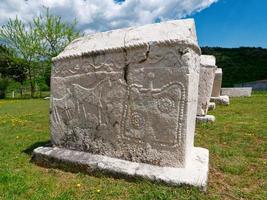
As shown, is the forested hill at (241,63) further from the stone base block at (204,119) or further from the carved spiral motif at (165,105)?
the carved spiral motif at (165,105)

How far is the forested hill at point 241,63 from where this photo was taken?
33.7 m

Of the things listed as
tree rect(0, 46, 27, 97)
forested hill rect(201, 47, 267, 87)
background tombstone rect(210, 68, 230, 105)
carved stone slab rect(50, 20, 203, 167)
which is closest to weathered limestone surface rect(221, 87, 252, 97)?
background tombstone rect(210, 68, 230, 105)

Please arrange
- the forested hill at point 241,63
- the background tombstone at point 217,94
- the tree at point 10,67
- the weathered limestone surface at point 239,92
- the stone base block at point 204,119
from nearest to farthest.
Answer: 1. the stone base block at point 204,119
2. the background tombstone at point 217,94
3. the weathered limestone surface at point 239,92
4. the tree at point 10,67
5. the forested hill at point 241,63

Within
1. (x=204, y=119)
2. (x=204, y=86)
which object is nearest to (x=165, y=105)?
(x=204, y=119)

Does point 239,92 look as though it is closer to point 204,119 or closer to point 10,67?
point 204,119

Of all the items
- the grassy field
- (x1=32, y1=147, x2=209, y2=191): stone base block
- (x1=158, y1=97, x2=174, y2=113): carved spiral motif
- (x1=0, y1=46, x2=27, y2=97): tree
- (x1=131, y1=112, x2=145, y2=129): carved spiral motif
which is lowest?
the grassy field

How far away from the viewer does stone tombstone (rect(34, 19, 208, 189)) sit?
331cm

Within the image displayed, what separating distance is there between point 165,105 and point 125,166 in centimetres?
90

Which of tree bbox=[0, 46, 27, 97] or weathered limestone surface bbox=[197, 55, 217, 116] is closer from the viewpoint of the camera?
weathered limestone surface bbox=[197, 55, 217, 116]

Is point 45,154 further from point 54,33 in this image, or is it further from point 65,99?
point 54,33

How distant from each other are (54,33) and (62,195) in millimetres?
25851

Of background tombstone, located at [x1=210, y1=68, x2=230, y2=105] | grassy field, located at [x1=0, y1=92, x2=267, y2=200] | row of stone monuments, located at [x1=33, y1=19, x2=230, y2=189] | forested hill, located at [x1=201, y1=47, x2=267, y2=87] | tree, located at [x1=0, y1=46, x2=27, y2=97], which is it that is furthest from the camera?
forested hill, located at [x1=201, y1=47, x2=267, y2=87]

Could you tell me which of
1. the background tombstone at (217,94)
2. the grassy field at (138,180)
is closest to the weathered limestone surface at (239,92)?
the background tombstone at (217,94)

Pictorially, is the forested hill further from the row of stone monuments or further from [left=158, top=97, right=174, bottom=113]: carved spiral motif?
[left=158, top=97, right=174, bottom=113]: carved spiral motif
